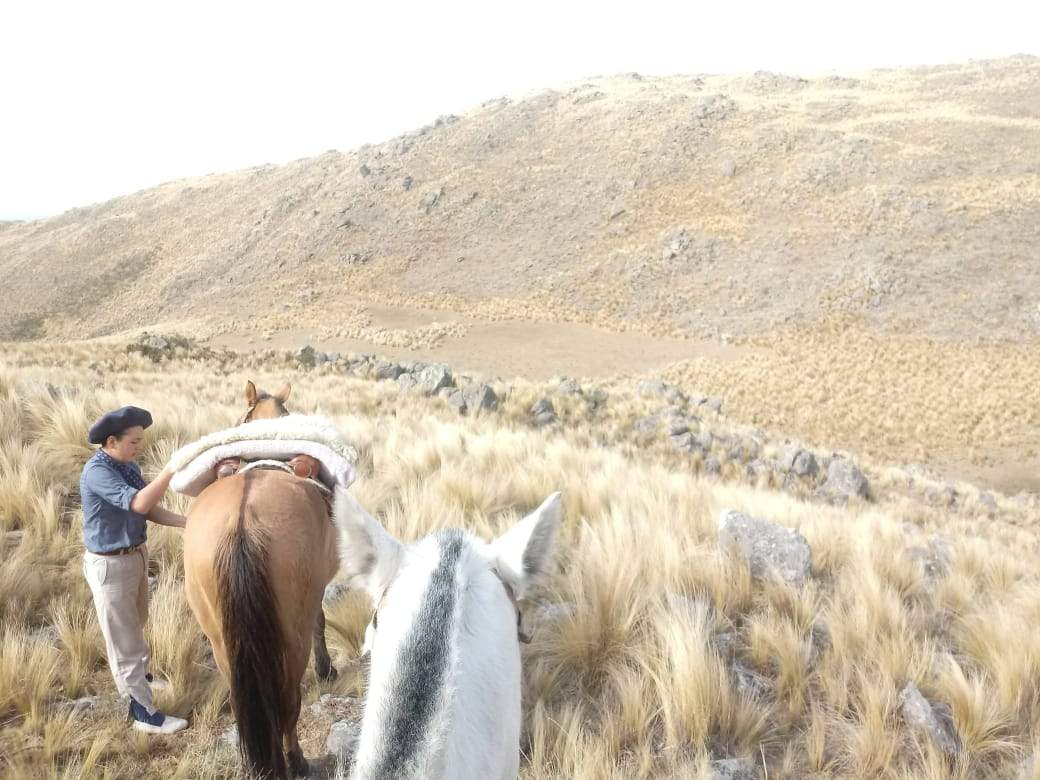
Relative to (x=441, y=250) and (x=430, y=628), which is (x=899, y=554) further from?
(x=441, y=250)

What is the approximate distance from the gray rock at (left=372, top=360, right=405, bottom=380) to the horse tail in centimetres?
1391

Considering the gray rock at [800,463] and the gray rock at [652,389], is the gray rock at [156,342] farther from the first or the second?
the gray rock at [800,463]

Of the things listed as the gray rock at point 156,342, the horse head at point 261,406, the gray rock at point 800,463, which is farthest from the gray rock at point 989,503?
the gray rock at point 156,342

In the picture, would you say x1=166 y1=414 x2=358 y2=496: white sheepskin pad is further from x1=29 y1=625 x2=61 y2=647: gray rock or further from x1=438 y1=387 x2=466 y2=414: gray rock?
x1=438 y1=387 x2=466 y2=414: gray rock

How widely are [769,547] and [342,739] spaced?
2.92 m

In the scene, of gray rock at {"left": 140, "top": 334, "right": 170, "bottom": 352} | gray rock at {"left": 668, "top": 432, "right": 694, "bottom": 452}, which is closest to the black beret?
gray rock at {"left": 668, "top": 432, "right": 694, "bottom": 452}

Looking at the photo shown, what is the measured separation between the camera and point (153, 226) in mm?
57125

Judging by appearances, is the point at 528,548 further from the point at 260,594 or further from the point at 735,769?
the point at 735,769

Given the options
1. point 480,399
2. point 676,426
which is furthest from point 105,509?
point 676,426

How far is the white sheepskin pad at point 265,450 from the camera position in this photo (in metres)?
2.55

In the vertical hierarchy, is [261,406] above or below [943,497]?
above

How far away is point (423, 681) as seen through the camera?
1026 millimetres

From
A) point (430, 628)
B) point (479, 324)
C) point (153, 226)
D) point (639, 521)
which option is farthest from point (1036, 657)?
point (153, 226)

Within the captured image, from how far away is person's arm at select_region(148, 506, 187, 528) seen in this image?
262 cm
